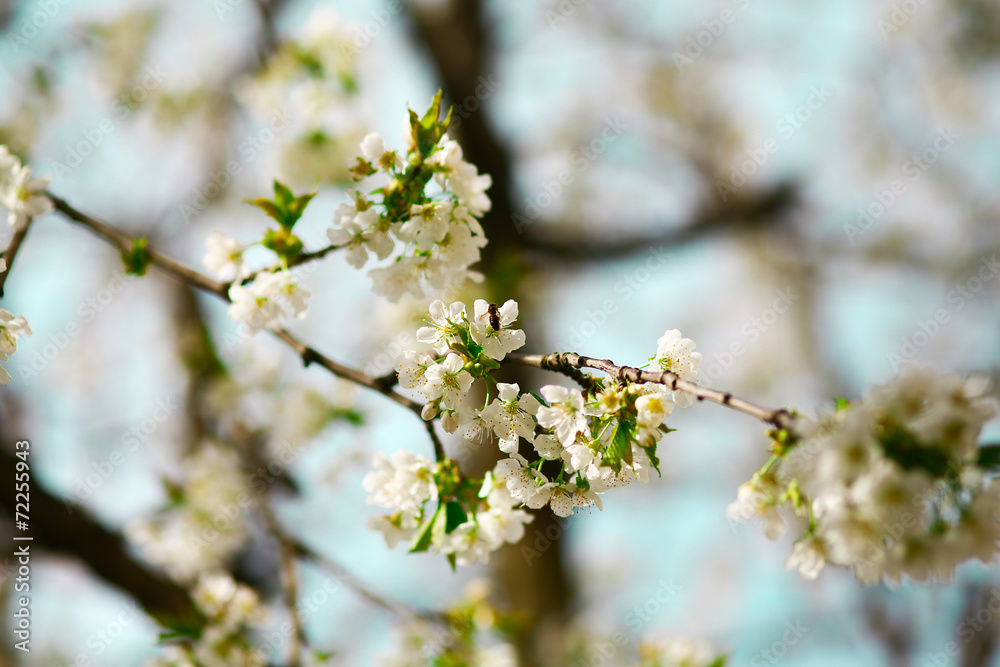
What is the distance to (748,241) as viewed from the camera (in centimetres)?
613

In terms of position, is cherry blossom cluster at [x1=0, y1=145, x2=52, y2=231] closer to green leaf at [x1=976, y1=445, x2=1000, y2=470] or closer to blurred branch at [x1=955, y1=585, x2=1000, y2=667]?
green leaf at [x1=976, y1=445, x2=1000, y2=470]

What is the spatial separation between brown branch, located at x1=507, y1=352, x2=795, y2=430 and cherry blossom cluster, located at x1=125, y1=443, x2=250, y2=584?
2097 millimetres

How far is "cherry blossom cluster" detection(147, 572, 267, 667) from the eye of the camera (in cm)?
185

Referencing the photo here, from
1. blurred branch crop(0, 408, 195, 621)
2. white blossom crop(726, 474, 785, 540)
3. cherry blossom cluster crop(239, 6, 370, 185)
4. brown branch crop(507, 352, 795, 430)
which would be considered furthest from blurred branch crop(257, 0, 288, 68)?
white blossom crop(726, 474, 785, 540)

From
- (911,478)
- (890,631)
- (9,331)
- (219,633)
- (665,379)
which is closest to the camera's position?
(911,478)

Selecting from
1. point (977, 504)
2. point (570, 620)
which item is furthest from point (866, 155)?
point (977, 504)

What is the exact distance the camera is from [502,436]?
3.34 ft

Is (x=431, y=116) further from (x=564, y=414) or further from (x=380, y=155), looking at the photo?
(x=564, y=414)

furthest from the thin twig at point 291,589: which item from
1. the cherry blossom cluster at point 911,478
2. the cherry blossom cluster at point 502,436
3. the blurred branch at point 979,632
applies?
the blurred branch at point 979,632

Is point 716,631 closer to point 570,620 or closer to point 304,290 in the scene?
point 570,620

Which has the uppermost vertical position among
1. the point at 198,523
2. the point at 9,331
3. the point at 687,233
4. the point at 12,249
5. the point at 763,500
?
the point at 687,233

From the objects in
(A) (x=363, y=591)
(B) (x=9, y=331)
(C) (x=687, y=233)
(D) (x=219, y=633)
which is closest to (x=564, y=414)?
(B) (x=9, y=331)

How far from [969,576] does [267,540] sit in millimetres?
3541

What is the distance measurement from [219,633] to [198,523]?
2.81 ft
